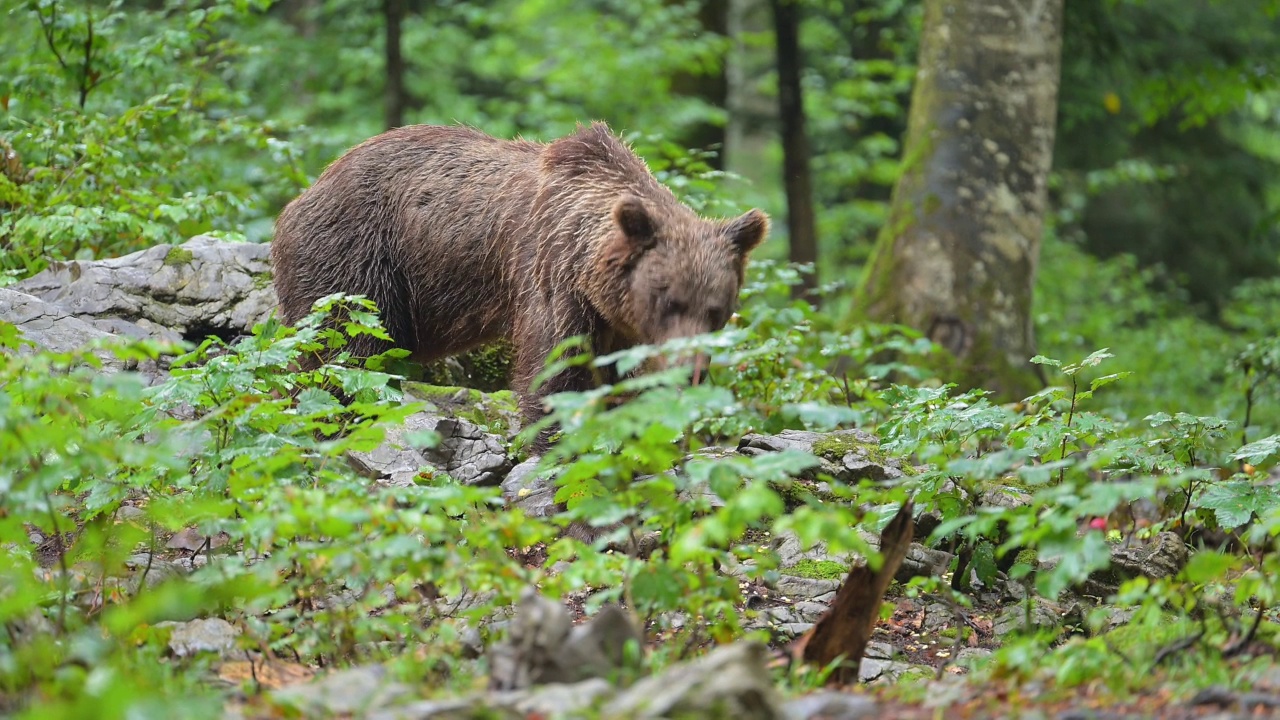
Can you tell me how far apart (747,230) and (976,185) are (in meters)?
3.72

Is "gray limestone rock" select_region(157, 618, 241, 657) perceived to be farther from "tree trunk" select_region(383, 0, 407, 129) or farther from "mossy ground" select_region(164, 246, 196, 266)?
"tree trunk" select_region(383, 0, 407, 129)

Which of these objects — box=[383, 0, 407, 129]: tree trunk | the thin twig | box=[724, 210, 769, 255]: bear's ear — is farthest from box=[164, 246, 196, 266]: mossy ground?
box=[383, 0, 407, 129]: tree trunk

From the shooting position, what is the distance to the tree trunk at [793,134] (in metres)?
13.6

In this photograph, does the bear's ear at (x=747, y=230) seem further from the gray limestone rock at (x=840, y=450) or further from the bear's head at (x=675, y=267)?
the gray limestone rock at (x=840, y=450)

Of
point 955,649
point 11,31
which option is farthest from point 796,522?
point 11,31

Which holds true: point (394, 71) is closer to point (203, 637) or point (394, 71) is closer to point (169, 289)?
point (169, 289)

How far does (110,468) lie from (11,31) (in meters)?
9.89

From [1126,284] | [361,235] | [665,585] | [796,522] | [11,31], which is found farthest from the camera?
[1126,284]

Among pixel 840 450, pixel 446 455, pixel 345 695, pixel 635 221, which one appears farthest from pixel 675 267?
pixel 345 695

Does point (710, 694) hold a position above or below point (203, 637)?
above

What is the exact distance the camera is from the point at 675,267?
6.20 m

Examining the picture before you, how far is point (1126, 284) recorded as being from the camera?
1702 cm

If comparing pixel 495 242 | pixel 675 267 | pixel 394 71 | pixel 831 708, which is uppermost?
pixel 394 71

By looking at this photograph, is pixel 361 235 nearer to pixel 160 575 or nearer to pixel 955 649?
pixel 160 575
